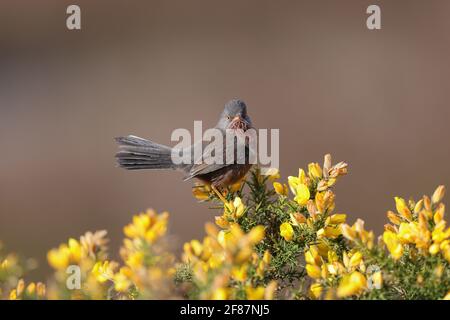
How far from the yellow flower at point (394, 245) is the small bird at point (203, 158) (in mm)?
1070

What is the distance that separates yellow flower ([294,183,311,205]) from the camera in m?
1.83

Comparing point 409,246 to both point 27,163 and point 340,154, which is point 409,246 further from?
point 27,163

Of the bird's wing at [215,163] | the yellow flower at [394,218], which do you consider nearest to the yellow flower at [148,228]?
the yellow flower at [394,218]

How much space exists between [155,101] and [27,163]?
6.36 feet

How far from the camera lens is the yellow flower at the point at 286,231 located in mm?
1773

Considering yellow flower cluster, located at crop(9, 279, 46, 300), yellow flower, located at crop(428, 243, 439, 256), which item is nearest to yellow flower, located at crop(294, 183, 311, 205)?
yellow flower, located at crop(428, 243, 439, 256)

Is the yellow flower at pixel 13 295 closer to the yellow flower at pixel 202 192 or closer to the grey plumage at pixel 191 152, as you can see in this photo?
the yellow flower at pixel 202 192

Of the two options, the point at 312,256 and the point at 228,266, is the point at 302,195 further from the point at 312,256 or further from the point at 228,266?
the point at 228,266

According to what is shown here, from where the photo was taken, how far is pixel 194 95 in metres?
8.21

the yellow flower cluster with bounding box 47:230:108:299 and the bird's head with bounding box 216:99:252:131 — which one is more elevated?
the bird's head with bounding box 216:99:252:131

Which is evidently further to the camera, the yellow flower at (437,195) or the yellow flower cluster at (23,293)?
the yellow flower at (437,195)

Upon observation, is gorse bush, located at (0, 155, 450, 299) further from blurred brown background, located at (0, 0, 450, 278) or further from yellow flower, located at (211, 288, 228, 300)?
blurred brown background, located at (0, 0, 450, 278)

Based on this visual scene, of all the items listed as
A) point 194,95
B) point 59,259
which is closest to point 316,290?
point 59,259
